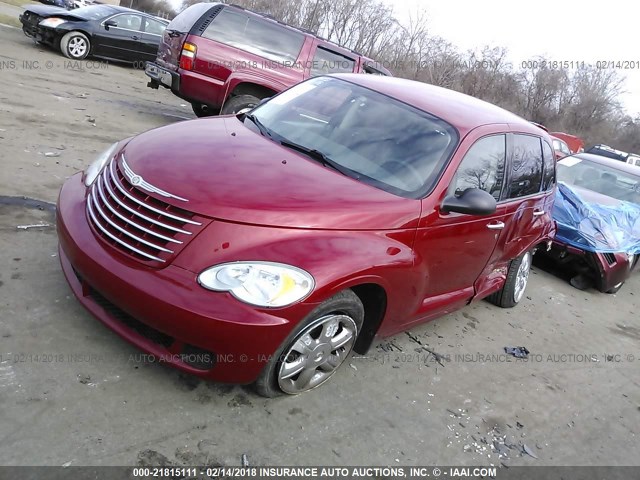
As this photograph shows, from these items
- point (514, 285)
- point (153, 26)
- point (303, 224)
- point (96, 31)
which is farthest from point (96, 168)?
point (153, 26)

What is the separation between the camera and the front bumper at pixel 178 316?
2.55 metres

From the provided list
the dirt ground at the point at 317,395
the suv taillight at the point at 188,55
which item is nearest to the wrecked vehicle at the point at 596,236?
the dirt ground at the point at 317,395

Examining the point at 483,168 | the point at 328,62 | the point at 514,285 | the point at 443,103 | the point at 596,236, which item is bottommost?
the point at 514,285

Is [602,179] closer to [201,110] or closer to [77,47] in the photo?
[201,110]

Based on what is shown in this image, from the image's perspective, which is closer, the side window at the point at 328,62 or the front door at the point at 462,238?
the front door at the point at 462,238

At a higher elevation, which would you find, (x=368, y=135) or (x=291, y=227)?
(x=368, y=135)

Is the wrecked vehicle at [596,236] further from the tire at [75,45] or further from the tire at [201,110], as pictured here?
the tire at [75,45]

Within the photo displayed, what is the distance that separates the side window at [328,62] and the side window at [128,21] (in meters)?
7.14

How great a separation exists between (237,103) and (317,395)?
6194mm

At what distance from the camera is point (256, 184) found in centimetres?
298

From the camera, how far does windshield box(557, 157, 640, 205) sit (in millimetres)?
7910

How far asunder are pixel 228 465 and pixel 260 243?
107 cm

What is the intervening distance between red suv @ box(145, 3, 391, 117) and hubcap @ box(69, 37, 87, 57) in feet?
17.3

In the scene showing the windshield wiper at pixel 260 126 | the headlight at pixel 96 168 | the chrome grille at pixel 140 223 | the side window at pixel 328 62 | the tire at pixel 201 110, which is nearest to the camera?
the chrome grille at pixel 140 223
